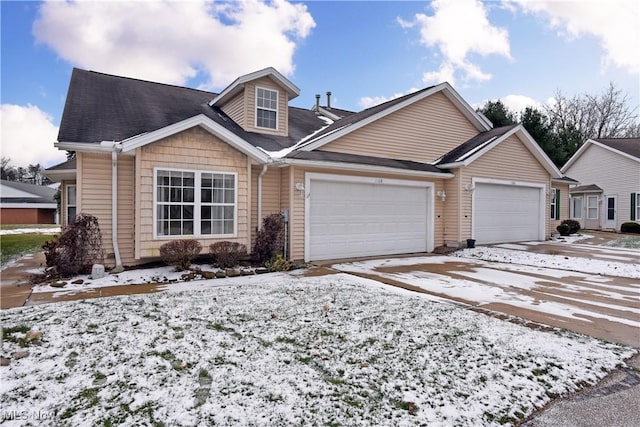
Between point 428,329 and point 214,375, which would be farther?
point 428,329

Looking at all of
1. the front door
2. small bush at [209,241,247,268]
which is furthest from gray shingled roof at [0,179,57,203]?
the front door

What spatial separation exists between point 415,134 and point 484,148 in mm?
2390

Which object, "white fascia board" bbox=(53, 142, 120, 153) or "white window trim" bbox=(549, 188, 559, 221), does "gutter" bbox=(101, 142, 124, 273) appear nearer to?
"white fascia board" bbox=(53, 142, 120, 153)

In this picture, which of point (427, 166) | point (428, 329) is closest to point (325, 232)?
point (427, 166)

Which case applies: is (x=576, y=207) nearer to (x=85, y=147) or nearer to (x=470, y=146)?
(x=470, y=146)

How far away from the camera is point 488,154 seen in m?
13.0

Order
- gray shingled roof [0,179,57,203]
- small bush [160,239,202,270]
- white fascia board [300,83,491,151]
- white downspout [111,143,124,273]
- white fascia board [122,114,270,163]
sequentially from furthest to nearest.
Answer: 1. gray shingled roof [0,179,57,203]
2. white fascia board [300,83,491,151]
3. white downspout [111,143,124,273]
4. small bush [160,239,202,270]
5. white fascia board [122,114,270,163]

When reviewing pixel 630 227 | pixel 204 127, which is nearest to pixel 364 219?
pixel 204 127

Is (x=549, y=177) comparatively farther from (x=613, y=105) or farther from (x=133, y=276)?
(x=613, y=105)

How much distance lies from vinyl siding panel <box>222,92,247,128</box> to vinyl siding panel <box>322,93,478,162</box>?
3.22m

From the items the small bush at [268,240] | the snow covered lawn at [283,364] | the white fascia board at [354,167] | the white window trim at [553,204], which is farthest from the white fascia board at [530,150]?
the snow covered lawn at [283,364]

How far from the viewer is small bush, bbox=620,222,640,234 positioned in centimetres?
1972

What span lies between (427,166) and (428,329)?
8.75 metres

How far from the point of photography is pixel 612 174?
22281 millimetres
